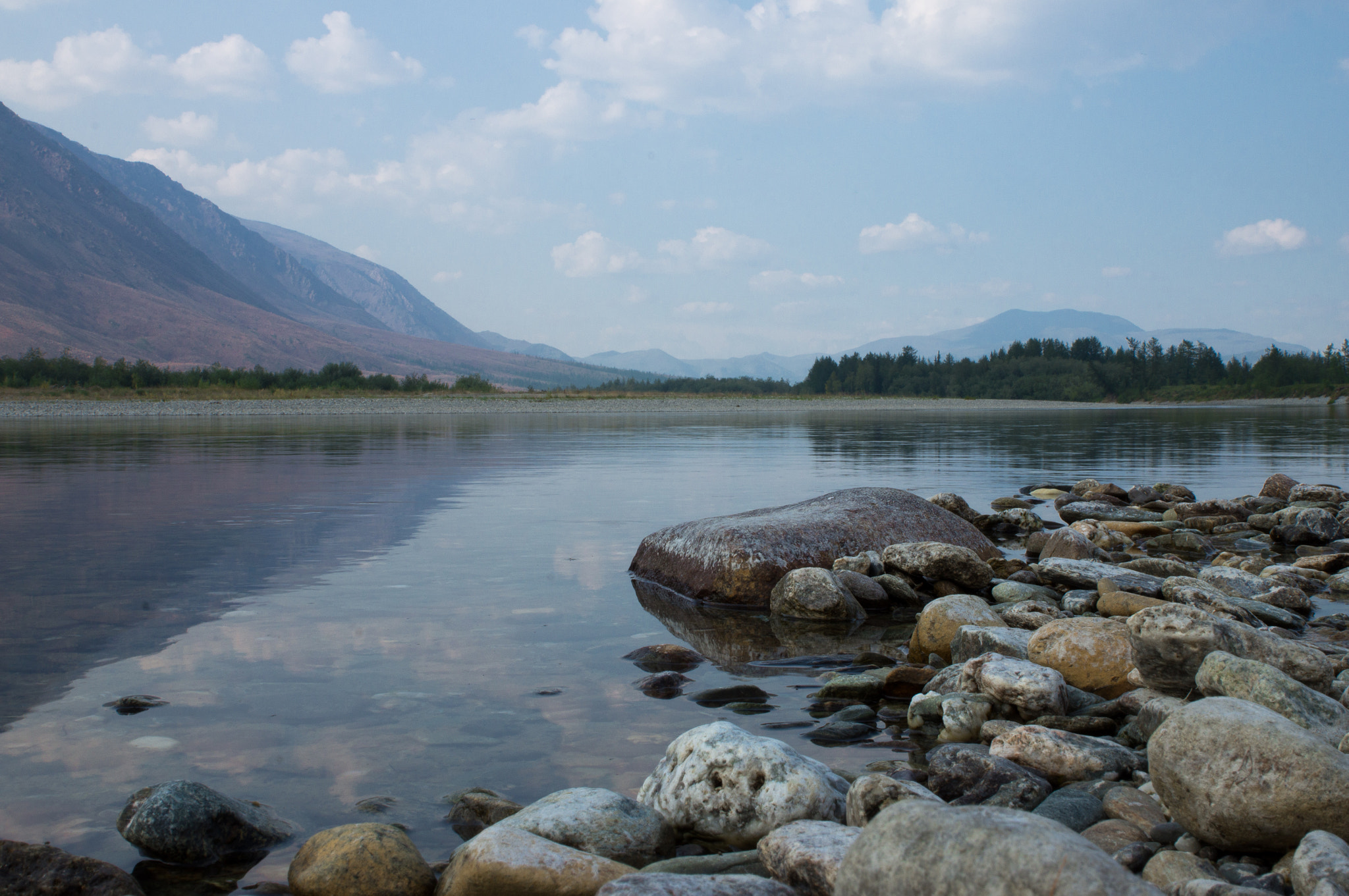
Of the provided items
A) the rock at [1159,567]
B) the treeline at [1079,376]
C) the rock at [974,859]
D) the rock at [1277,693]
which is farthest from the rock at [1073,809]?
the treeline at [1079,376]

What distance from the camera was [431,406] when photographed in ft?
240

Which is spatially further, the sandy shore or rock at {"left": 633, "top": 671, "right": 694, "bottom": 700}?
the sandy shore

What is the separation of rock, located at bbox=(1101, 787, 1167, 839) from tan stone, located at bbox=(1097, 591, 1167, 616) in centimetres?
347

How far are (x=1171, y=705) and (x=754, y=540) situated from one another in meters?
4.56

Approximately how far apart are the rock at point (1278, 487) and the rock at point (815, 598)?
36.4 feet

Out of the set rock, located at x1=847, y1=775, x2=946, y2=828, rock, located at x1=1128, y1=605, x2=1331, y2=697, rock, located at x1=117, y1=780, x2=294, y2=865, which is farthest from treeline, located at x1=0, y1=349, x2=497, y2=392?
rock, located at x1=847, y1=775, x2=946, y2=828

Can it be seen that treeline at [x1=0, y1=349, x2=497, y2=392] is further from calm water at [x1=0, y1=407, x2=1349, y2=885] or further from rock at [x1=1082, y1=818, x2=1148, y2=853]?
rock at [x1=1082, y1=818, x2=1148, y2=853]

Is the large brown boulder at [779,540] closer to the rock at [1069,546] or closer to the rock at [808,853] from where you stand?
the rock at [1069,546]

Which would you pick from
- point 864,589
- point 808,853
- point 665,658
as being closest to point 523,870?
point 808,853

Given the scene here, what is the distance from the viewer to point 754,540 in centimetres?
900

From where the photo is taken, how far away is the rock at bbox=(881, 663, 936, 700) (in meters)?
5.98

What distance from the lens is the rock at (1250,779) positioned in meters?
3.46

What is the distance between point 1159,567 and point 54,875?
9202 mm

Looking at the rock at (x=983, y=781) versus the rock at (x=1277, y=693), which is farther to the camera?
the rock at (x=1277, y=693)
